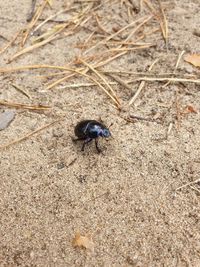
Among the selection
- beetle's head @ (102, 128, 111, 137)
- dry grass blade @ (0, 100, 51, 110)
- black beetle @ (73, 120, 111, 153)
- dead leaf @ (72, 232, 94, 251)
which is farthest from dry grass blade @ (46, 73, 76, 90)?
dead leaf @ (72, 232, 94, 251)

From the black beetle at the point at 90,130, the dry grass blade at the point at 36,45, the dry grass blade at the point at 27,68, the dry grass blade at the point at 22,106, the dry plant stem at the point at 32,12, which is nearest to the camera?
the black beetle at the point at 90,130

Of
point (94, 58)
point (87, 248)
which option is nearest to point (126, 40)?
point (94, 58)

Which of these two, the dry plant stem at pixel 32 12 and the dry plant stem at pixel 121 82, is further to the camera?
the dry plant stem at pixel 32 12

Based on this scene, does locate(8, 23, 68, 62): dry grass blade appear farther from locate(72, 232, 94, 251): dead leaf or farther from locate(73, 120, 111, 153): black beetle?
locate(72, 232, 94, 251): dead leaf

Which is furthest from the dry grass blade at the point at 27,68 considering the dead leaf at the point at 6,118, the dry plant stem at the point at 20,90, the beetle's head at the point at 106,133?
the beetle's head at the point at 106,133

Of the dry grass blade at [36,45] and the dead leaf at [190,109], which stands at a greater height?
the dry grass blade at [36,45]

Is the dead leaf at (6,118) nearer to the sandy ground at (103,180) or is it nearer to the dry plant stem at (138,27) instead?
the sandy ground at (103,180)
